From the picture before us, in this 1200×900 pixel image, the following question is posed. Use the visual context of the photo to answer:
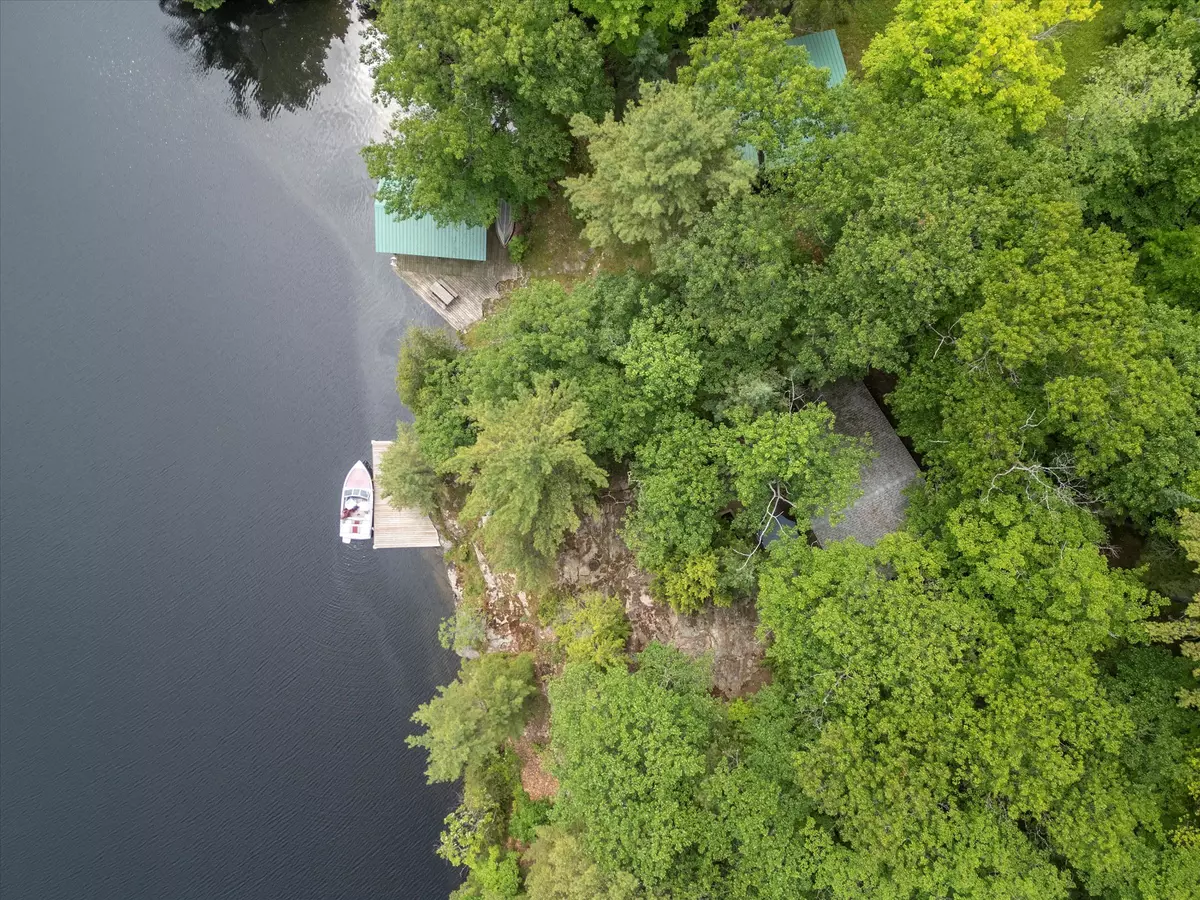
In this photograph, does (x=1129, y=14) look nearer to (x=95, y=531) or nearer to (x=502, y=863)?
(x=502, y=863)

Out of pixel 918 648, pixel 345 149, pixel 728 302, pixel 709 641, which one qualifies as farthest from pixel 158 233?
pixel 918 648

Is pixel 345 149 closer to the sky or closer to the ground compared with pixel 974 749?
closer to the sky

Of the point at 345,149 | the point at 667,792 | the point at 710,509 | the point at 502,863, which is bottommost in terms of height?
the point at 502,863

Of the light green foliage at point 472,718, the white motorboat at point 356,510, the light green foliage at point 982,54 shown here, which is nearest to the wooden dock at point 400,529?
the white motorboat at point 356,510

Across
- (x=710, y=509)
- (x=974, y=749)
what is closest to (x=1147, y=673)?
(x=974, y=749)

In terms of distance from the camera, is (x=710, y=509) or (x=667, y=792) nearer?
(x=667, y=792)

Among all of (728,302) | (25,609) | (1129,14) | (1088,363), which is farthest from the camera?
(25,609)

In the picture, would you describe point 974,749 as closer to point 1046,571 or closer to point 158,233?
point 1046,571

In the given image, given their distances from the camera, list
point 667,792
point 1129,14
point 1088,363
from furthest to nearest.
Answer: point 1129,14 < point 667,792 < point 1088,363
